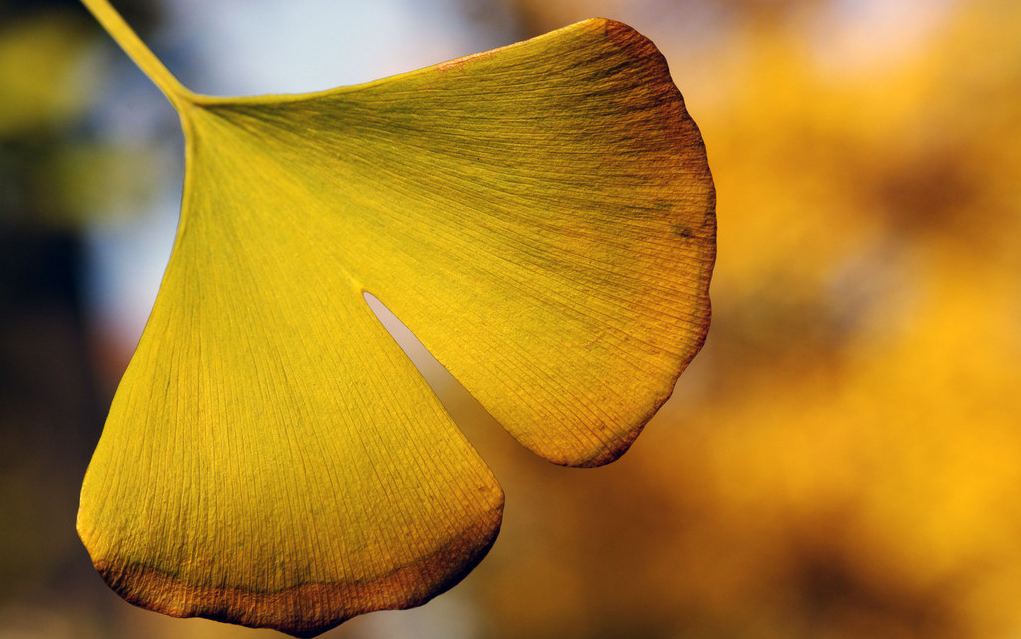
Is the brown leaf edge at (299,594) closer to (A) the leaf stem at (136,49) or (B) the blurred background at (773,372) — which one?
(A) the leaf stem at (136,49)

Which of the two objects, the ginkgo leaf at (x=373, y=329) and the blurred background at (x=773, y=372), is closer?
the ginkgo leaf at (x=373, y=329)

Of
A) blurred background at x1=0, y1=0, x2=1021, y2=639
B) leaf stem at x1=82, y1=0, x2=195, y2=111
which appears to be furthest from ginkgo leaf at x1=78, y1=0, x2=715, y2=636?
blurred background at x1=0, y1=0, x2=1021, y2=639

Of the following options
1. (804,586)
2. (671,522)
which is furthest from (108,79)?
(804,586)

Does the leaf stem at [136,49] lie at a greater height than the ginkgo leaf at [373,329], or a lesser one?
greater

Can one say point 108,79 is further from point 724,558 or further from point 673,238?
point 724,558

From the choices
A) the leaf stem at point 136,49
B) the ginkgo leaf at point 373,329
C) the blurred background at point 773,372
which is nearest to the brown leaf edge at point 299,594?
the ginkgo leaf at point 373,329

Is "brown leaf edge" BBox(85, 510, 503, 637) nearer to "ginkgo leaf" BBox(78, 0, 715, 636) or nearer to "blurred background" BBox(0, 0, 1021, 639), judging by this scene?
"ginkgo leaf" BBox(78, 0, 715, 636)

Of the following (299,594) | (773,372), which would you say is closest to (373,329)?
(299,594)
